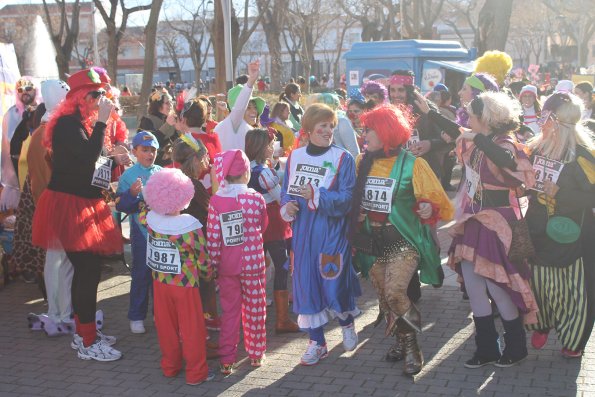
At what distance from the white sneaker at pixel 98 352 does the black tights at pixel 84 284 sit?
0.20 meters

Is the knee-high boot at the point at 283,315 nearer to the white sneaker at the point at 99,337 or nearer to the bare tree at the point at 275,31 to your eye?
the white sneaker at the point at 99,337

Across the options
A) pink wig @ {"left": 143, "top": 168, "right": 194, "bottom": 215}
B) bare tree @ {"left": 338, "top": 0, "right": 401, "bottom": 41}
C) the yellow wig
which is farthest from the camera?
bare tree @ {"left": 338, "top": 0, "right": 401, "bottom": 41}

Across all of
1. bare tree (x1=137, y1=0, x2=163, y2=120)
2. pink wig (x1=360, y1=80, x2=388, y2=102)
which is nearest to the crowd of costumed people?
pink wig (x1=360, y1=80, x2=388, y2=102)

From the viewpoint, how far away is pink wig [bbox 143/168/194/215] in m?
5.00

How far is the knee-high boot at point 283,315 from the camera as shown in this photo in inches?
238

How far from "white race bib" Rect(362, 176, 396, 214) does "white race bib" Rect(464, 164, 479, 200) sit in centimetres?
54

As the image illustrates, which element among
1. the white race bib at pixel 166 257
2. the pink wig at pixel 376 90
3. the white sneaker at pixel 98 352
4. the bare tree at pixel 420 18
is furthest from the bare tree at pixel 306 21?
the white race bib at pixel 166 257

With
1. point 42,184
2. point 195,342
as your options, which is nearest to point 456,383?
point 195,342

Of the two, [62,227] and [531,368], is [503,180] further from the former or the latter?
[62,227]

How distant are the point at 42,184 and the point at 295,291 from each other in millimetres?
2368

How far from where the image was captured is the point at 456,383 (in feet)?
16.2

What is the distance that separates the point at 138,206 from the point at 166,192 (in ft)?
2.90

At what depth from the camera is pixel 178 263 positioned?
16.5 ft

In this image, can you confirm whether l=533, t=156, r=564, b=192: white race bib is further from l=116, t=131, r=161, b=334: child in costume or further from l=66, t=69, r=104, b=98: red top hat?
l=66, t=69, r=104, b=98: red top hat
